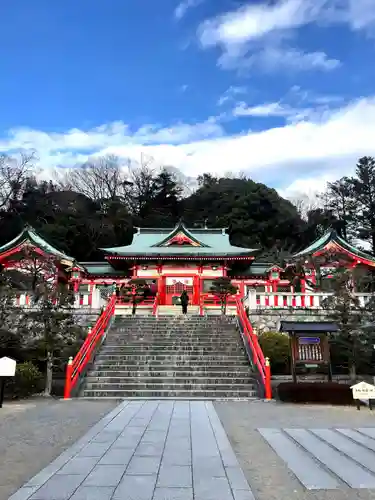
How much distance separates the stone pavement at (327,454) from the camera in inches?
184

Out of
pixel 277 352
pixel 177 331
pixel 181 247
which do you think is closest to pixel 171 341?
pixel 177 331

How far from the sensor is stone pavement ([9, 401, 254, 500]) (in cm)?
417

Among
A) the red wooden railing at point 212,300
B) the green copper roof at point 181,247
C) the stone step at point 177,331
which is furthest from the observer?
the green copper roof at point 181,247

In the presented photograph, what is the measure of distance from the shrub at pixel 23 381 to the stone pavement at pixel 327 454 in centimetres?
780

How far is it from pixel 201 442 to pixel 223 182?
182ft

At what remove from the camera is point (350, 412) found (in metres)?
9.80

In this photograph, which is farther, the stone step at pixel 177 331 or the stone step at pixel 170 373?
the stone step at pixel 177 331

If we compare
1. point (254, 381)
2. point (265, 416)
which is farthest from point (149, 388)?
point (265, 416)

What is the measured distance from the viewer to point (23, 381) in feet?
39.4

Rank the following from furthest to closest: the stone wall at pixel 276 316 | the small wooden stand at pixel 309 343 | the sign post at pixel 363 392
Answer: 1. the stone wall at pixel 276 316
2. the small wooden stand at pixel 309 343
3. the sign post at pixel 363 392

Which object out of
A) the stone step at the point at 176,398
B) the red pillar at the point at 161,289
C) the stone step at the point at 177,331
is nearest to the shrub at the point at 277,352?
the stone step at the point at 177,331

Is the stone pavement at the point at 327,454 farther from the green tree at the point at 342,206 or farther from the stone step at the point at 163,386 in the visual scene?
the green tree at the point at 342,206

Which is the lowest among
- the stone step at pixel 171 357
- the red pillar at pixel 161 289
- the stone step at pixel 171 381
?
the stone step at pixel 171 381

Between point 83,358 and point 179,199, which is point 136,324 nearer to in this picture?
point 83,358
